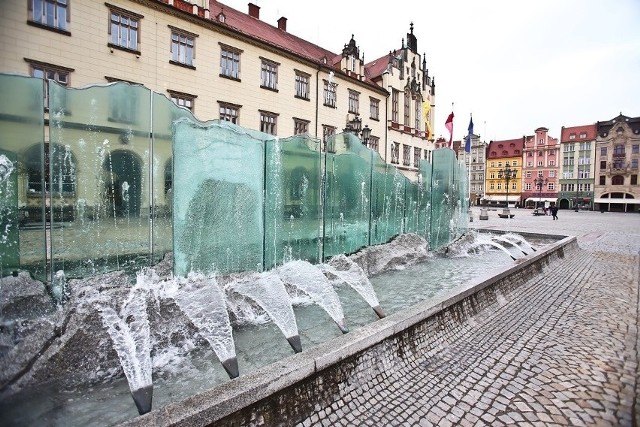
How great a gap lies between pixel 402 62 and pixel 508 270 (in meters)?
32.1

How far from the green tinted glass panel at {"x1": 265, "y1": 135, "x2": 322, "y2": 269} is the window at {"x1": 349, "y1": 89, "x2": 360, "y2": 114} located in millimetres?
22505

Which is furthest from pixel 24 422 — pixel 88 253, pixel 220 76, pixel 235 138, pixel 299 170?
pixel 220 76

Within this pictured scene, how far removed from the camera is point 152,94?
5000 mm

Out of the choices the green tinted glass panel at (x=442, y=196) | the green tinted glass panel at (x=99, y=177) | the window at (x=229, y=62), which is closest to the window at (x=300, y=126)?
the window at (x=229, y=62)

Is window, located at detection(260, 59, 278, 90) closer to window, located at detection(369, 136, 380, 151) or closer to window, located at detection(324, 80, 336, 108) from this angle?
window, located at detection(324, 80, 336, 108)

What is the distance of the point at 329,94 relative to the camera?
86.1ft

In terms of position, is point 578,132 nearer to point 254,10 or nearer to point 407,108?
point 407,108

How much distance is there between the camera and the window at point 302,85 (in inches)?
942

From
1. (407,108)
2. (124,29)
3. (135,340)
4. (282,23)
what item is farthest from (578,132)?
(135,340)

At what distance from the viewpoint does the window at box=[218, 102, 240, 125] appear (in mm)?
19859

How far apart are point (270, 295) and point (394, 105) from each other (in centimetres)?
3168

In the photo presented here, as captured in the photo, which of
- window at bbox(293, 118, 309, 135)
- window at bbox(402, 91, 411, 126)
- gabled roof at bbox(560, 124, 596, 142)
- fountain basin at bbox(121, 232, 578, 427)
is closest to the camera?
fountain basin at bbox(121, 232, 578, 427)

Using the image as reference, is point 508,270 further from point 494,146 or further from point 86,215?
point 494,146

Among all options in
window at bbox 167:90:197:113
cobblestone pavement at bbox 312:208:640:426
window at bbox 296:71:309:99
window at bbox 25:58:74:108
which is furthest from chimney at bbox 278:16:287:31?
cobblestone pavement at bbox 312:208:640:426
